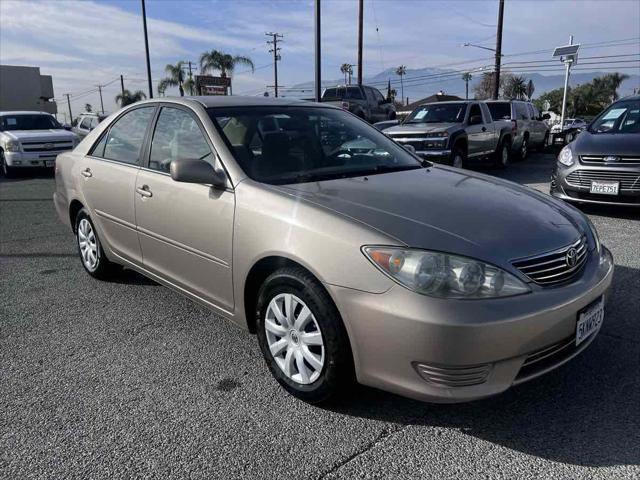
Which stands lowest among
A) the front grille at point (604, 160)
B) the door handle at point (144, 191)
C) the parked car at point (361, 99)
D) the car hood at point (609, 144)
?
the front grille at point (604, 160)

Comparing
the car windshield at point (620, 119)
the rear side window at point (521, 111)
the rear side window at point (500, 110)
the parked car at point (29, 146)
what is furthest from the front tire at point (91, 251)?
the rear side window at point (521, 111)

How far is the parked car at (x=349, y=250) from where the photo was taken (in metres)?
2.29

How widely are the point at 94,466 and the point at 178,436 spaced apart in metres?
0.38

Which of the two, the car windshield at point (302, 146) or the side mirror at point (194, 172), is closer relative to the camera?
the side mirror at point (194, 172)

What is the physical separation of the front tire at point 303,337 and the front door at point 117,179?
1.55 metres

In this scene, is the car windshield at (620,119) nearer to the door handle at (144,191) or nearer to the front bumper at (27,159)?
the door handle at (144,191)

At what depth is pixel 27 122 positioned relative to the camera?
1463cm

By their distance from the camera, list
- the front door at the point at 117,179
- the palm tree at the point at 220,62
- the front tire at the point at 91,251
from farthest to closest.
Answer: the palm tree at the point at 220,62
the front tire at the point at 91,251
the front door at the point at 117,179

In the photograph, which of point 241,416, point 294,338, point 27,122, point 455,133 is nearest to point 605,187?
point 455,133

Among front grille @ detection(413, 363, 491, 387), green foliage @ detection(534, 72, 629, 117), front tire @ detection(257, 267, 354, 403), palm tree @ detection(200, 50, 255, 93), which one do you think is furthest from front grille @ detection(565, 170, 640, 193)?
green foliage @ detection(534, 72, 629, 117)

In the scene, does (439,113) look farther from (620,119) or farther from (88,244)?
(88,244)

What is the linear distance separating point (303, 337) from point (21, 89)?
55253 mm

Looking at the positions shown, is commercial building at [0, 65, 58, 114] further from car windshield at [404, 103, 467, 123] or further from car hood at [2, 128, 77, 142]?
car windshield at [404, 103, 467, 123]

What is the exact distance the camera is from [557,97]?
7744cm
